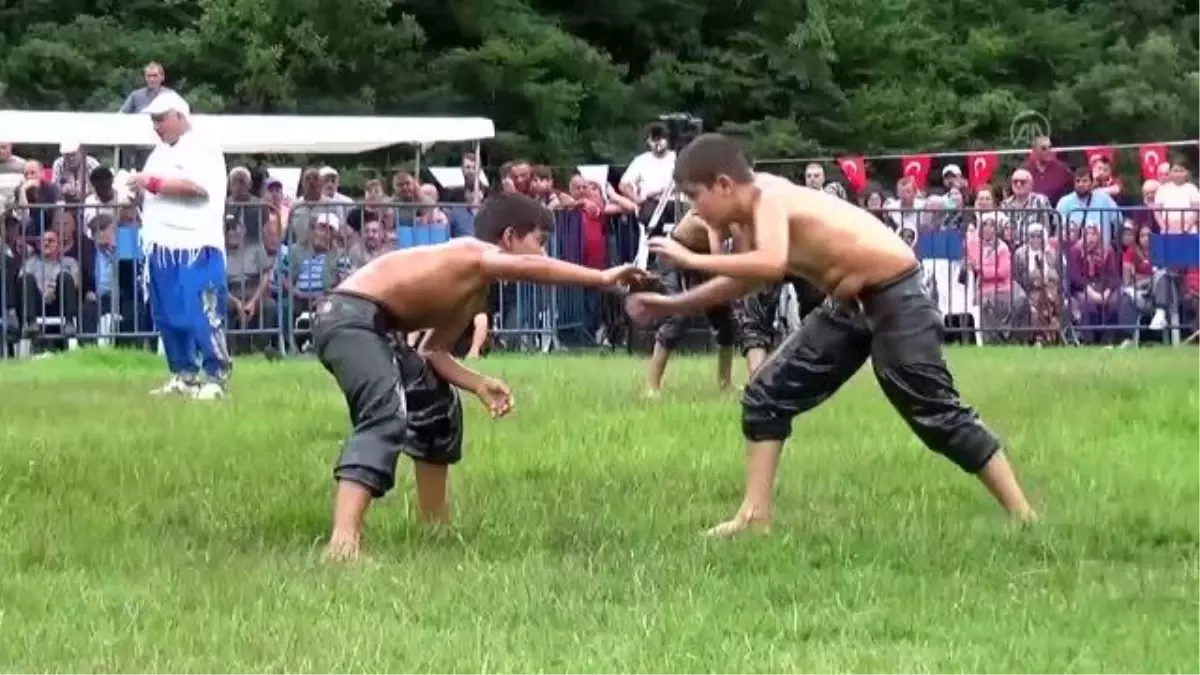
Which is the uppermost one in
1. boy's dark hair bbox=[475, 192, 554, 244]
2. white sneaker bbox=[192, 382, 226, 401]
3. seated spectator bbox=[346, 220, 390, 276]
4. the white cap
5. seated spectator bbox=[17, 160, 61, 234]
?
the white cap

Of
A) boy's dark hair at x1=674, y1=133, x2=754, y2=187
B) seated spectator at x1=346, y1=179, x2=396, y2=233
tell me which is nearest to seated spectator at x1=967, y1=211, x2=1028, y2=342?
seated spectator at x1=346, y1=179, x2=396, y2=233

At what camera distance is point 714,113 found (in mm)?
36750

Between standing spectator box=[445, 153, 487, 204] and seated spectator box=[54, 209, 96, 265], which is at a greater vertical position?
standing spectator box=[445, 153, 487, 204]

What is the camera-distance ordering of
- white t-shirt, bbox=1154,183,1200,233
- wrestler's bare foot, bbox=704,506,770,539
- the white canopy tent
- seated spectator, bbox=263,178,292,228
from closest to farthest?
1. wrestler's bare foot, bbox=704,506,770,539
2. seated spectator, bbox=263,178,292,228
3. white t-shirt, bbox=1154,183,1200,233
4. the white canopy tent

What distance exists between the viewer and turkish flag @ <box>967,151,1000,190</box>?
2997 cm

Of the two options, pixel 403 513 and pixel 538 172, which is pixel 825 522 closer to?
pixel 403 513

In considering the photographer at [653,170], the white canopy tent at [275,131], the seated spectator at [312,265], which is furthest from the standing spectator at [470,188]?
the photographer at [653,170]

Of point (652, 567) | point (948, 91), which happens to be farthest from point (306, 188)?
point (948, 91)

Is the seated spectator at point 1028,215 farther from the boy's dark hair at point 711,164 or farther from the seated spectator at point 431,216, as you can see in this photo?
the boy's dark hair at point 711,164

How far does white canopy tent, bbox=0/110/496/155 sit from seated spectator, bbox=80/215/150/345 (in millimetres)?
3194

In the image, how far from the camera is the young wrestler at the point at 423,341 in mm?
7578

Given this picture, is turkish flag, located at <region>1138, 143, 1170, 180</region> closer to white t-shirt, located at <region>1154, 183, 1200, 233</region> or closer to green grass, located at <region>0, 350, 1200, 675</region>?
white t-shirt, located at <region>1154, 183, 1200, 233</region>

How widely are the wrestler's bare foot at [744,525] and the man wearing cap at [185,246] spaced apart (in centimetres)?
597

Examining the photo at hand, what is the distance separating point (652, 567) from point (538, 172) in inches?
593
